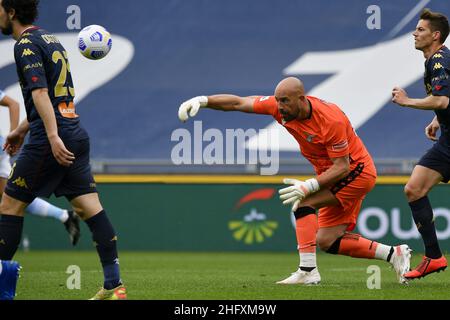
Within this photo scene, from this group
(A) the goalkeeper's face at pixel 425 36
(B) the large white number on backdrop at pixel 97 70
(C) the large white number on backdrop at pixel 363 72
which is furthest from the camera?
(B) the large white number on backdrop at pixel 97 70

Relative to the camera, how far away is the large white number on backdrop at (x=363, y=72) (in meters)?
15.7

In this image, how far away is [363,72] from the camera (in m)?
16.0

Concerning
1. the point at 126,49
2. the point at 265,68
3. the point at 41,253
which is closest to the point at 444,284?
the point at 41,253

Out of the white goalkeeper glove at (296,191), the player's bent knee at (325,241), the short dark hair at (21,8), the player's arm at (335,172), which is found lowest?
the player's bent knee at (325,241)

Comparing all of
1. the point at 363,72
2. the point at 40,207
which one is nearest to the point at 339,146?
the point at 40,207

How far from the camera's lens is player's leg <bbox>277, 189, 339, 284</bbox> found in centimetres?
777

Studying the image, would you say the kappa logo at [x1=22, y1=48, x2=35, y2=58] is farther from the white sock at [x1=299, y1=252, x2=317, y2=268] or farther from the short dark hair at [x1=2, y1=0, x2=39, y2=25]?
the white sock at [x1=299, y1=252, x2=317, y2=268]

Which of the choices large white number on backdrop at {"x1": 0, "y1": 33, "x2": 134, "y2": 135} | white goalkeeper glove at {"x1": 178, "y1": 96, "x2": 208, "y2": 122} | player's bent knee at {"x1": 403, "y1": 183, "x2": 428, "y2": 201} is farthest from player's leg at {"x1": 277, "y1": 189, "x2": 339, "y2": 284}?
large white number on backdrop at {"x1": 0, "y1": 33, "x2": 134, "y2": 135}

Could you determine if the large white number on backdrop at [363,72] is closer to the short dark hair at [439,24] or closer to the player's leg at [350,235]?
the short dark hair at [439,24]

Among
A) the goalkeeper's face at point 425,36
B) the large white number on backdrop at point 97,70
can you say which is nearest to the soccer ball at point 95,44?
the goalkeeper's face at point 425,36

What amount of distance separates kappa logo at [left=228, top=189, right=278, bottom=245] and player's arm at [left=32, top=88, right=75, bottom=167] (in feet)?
25.3

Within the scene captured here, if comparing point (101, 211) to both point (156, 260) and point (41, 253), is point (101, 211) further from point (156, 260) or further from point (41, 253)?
point (41, 253)

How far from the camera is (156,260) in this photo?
11.8 meters

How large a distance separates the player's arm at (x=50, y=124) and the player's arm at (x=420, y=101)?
2920mm
